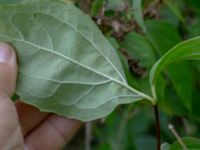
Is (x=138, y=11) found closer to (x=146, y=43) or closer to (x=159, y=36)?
(x=146, y=43)

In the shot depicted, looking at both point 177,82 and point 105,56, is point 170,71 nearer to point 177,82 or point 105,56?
point 177,82

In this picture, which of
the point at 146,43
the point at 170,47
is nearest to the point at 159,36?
the point at 170,47

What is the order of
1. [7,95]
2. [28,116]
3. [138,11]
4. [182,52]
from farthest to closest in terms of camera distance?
[28,116] < [138,11] < [7,95] < [182,52]

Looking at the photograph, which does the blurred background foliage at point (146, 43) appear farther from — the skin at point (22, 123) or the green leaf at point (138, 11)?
the skin at point (22, 123)

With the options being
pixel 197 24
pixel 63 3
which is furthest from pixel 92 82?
pixel 197 24

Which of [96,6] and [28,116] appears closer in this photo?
[96,6]

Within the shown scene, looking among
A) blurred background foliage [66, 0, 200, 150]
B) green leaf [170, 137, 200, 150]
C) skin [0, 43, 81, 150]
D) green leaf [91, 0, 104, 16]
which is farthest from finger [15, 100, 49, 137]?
green leaf [170, 137, 200, 150]

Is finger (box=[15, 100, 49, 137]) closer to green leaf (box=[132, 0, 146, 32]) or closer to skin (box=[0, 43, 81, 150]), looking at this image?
skin (box=[0, 43, 81, 150])
